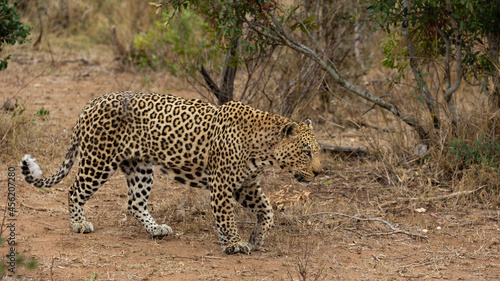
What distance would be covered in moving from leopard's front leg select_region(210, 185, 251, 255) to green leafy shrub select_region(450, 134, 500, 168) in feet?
10.7

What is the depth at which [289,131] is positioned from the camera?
5.91m

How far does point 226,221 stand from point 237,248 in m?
0.28

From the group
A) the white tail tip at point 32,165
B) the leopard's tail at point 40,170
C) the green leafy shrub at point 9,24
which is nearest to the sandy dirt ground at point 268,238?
the leopard's tail at point 40,170

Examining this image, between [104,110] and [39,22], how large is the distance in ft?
35.4

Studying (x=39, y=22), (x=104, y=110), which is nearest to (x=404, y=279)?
(x=104, y=110)

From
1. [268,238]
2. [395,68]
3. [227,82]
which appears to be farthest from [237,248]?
[395,68]

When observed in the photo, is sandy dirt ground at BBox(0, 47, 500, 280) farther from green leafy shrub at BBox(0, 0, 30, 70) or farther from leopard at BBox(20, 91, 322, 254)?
green leafy shrub at BBox(0, 0, 30, 70)

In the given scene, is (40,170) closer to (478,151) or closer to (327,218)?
(327,218)

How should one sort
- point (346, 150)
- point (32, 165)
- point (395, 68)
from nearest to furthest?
point (32, 165) → point (346, 150) → point (395, 68)

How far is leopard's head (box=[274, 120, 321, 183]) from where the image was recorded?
5.86 m

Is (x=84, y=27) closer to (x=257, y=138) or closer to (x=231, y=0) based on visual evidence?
(x=231, y=0)

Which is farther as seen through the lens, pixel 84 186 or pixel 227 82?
pixel 227 82

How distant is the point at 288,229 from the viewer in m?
6.81

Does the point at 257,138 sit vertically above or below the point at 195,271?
above
